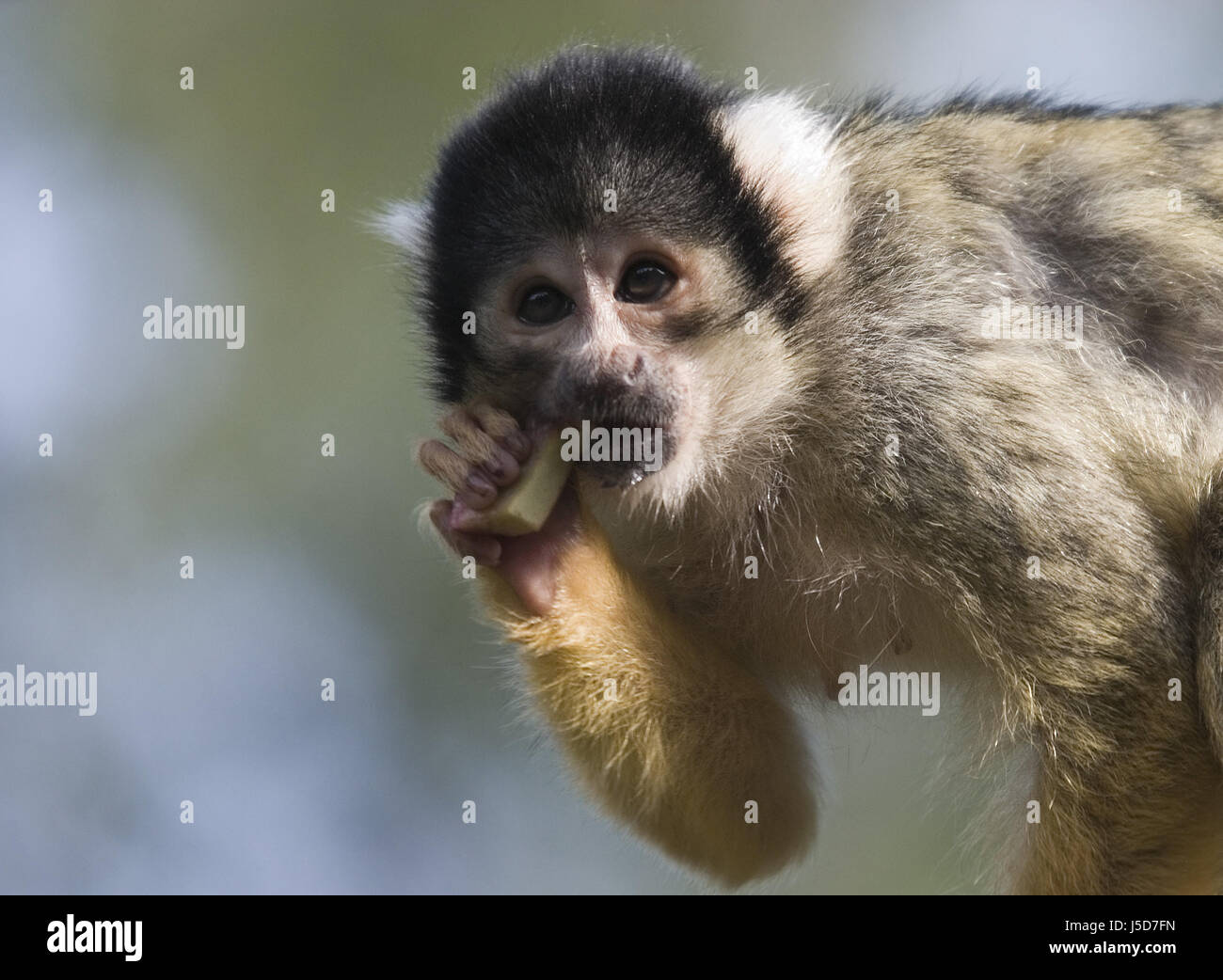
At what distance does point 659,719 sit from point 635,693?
0.37ft

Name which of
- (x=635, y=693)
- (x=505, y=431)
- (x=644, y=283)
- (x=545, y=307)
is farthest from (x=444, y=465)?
(x=635, y=693)

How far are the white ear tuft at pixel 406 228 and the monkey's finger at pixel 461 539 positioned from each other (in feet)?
3.14

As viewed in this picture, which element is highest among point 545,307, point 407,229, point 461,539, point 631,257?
point 407,229

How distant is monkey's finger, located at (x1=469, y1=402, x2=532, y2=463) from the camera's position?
3.51m

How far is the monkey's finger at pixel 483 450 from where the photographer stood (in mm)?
3459

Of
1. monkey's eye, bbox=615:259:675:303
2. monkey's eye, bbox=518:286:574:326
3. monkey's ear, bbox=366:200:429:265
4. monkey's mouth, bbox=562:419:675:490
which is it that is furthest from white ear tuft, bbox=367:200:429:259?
monkey's mouth, bbox=562:419:675:490

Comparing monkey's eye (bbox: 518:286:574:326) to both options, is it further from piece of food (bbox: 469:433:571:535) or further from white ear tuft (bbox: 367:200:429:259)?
white ear tuft (bbox: 367:200:429:259)

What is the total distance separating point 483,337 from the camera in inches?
152

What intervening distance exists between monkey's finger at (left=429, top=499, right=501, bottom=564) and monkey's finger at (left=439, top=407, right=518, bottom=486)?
150 mm

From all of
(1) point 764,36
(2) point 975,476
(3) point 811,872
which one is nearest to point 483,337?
(2) point 975,476

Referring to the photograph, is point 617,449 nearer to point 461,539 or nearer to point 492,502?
point 492,502

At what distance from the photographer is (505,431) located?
3527mm

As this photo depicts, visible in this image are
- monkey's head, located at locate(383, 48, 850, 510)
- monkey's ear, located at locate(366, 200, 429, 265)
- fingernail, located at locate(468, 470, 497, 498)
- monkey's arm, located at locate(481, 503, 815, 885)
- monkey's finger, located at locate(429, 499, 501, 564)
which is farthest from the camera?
monkey's ear, located at locate(366, 200, 429, 265)

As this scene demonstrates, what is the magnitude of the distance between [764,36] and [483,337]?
4.97 metres
